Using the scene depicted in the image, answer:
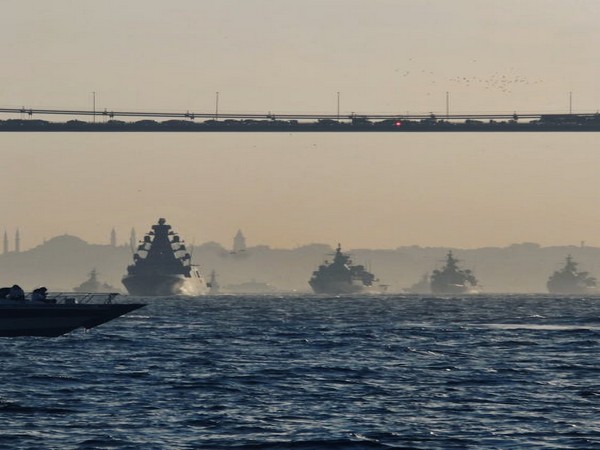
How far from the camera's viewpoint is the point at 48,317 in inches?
3049

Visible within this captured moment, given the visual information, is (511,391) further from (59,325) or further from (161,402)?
(59,325)

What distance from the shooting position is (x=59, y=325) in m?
78.1

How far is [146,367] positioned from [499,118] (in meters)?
129

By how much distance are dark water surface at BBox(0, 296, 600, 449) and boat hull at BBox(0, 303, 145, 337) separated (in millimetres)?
776

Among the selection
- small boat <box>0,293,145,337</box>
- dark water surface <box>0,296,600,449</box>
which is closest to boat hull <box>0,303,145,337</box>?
small boat <box>0,293,145,337</box>

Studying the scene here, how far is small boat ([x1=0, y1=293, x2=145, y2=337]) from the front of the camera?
7656cm

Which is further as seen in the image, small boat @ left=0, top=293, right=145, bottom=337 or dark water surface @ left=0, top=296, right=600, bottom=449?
small boat @ left=0, top=293, right=145, bottom=337

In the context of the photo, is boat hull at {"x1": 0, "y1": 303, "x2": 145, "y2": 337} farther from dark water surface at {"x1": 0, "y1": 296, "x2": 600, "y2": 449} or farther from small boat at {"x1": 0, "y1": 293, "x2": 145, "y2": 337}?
dark water surface at {"x1": 0, "y1": 296, "x2": 600, "y2": 449}

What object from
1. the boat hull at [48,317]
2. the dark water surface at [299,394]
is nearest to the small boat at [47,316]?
the boat hull at [48,317]

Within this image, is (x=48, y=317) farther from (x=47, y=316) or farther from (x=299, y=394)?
(x=299, y=394)

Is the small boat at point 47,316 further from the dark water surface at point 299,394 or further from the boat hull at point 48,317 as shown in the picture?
the dark water surface at point 299,394

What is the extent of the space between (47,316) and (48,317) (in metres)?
0.10

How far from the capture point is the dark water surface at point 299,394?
112 ft

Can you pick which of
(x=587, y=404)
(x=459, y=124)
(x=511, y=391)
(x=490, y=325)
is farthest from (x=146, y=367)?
(x=459, y=124)
